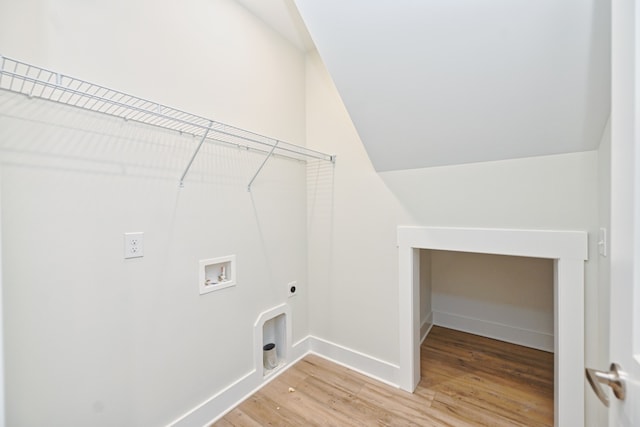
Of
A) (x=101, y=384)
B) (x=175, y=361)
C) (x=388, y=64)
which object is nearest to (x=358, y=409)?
(x=175, y=361)

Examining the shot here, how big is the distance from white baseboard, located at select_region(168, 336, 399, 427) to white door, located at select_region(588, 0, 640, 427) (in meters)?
1.59

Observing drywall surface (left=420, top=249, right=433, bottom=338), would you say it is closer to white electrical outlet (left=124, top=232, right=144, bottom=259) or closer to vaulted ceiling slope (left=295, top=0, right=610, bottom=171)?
vaulted ceiling slope (left=295, top=0, right=610, bottom=171)

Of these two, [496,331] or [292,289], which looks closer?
[292,289]

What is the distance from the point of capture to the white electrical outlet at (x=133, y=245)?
4.16 feet

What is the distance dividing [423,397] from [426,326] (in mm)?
1131

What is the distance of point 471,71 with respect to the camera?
126cm

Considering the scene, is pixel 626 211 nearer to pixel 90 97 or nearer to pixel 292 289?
pixel 90 97

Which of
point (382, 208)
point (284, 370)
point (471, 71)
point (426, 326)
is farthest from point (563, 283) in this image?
point (284, 370)

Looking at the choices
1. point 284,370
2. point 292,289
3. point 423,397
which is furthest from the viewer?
point 292,289

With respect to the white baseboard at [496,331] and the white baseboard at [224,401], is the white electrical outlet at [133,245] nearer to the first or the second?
the white baseboard at [224,401]

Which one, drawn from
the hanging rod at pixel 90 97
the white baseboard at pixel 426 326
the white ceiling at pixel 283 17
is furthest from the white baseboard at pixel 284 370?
the white ceiling at pixel 283 17

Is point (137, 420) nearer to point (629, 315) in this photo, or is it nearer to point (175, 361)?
point (175, 361)

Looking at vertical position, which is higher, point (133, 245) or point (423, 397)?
point (133, 245)

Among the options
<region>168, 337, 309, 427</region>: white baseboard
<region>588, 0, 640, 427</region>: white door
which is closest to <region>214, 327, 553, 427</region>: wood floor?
<region>168, 337, 309, 427</region>: white baseboard
